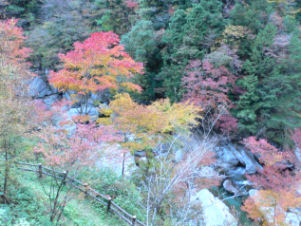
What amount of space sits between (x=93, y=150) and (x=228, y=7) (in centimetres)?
1659

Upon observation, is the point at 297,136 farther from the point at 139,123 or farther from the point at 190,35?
the point at 139,123

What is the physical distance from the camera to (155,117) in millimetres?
8602

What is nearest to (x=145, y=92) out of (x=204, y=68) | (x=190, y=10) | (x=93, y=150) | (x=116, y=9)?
(x=204, y=68)

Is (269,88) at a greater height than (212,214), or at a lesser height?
greater

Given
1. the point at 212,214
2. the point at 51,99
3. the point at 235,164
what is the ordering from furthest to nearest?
the point at 51,99 < the point at 235,164 < the point at 212,214

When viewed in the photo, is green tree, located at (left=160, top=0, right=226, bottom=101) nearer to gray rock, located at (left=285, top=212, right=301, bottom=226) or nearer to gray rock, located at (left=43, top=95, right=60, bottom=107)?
gray rock, located at (left=285, top=212, right=301, bottom=226)

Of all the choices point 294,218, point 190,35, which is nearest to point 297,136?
point 294,218

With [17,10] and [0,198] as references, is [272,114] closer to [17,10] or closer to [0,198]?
[0,198]

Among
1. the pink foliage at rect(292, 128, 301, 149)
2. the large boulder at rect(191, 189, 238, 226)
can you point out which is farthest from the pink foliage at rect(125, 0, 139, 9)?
the large boulder at rect(191, 189, 238, 226)

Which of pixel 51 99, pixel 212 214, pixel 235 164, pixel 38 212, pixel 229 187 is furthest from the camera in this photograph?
pixel 51 99

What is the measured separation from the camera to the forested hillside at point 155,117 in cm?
519

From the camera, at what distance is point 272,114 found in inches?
522

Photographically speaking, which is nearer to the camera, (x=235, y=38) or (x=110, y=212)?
(x=110, y=212)

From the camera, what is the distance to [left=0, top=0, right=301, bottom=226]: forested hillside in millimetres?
5191
